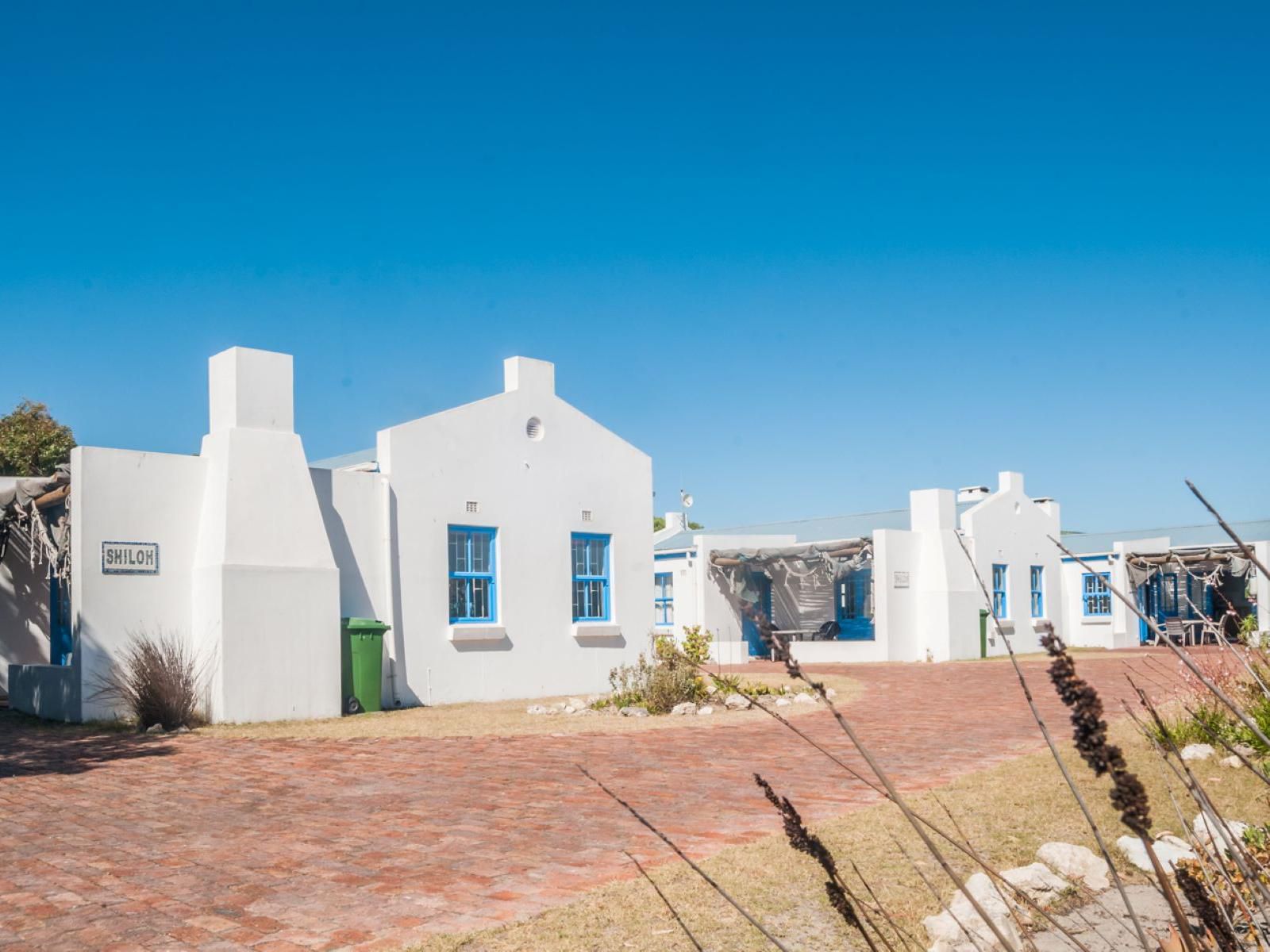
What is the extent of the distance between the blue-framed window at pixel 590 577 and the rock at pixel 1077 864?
530 inches

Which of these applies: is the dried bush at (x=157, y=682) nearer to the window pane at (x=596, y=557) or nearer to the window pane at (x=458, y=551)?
the window pane at (x=458, y=551)

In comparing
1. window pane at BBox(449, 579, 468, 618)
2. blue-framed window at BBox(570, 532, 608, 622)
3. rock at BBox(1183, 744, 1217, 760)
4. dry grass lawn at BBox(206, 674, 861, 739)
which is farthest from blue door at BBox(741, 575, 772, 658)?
rock at BBox(1183, 744, 1217, 760)

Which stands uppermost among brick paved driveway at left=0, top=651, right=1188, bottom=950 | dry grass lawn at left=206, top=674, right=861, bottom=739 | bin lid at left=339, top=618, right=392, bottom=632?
bin lid at left=339, top=618, right=392, bottom=632

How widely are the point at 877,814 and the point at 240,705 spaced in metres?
9.20

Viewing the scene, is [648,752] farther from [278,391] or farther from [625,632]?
[625,632]

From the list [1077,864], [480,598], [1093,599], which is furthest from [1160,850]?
[1093,599]

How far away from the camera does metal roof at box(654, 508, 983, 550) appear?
31.2 m

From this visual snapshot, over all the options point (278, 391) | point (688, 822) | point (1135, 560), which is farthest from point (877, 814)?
point (1135, 560)

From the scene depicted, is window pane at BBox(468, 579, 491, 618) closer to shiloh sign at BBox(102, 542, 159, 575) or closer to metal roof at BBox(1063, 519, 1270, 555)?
shiloh sign at BBox(102, 542, 159, 575)

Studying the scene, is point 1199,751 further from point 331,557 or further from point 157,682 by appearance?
point 157,682

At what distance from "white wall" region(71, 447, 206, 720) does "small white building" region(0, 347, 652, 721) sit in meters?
0.02

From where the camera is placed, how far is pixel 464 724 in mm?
13852

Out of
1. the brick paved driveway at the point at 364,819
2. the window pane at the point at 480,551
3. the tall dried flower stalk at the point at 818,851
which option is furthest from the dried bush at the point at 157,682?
the tall dried flower stalk at the point at 818,851

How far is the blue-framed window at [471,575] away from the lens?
17.5 meters
